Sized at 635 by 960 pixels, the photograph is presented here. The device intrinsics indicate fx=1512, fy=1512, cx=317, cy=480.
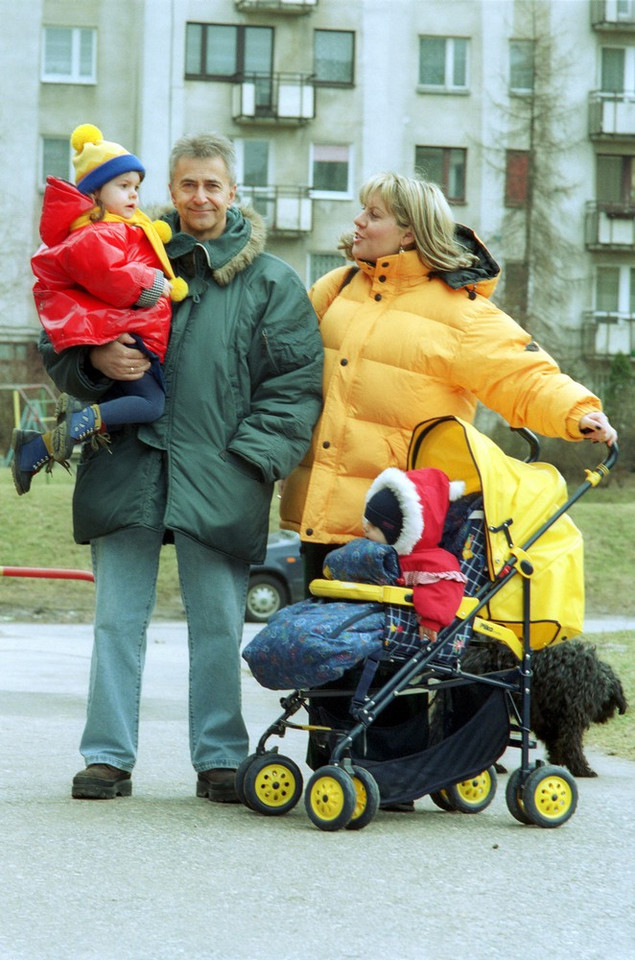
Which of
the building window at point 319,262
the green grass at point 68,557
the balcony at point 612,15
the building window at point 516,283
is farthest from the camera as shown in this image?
the balcony at point 612,15

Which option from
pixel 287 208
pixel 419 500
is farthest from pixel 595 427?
pixel 287 208

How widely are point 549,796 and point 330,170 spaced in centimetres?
3445

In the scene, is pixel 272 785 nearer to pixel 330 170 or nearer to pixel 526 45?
pixel 330 170

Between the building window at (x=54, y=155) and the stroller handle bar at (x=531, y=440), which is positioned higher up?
the building window at (x=54, y=155)

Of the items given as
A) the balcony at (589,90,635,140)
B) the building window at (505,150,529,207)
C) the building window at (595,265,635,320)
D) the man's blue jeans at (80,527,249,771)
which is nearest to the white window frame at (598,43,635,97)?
the balcony at (589,90,635,140)

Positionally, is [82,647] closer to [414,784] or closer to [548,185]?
[414,784]

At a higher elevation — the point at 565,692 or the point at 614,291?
the point at 614,291

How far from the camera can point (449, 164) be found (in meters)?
38.7

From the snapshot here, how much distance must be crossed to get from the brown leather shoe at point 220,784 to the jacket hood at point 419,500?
1058 mm

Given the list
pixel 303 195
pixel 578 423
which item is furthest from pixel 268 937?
pixel 303 195

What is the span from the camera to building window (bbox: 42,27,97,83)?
37.6m

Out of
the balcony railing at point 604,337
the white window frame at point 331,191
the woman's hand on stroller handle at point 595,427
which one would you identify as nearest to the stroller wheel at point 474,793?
the woman's hand on stroller handle at point 595,427

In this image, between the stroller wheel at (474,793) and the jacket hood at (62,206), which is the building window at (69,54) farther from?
the stroller wheel at (474,793)

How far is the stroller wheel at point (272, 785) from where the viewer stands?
4.97 m
